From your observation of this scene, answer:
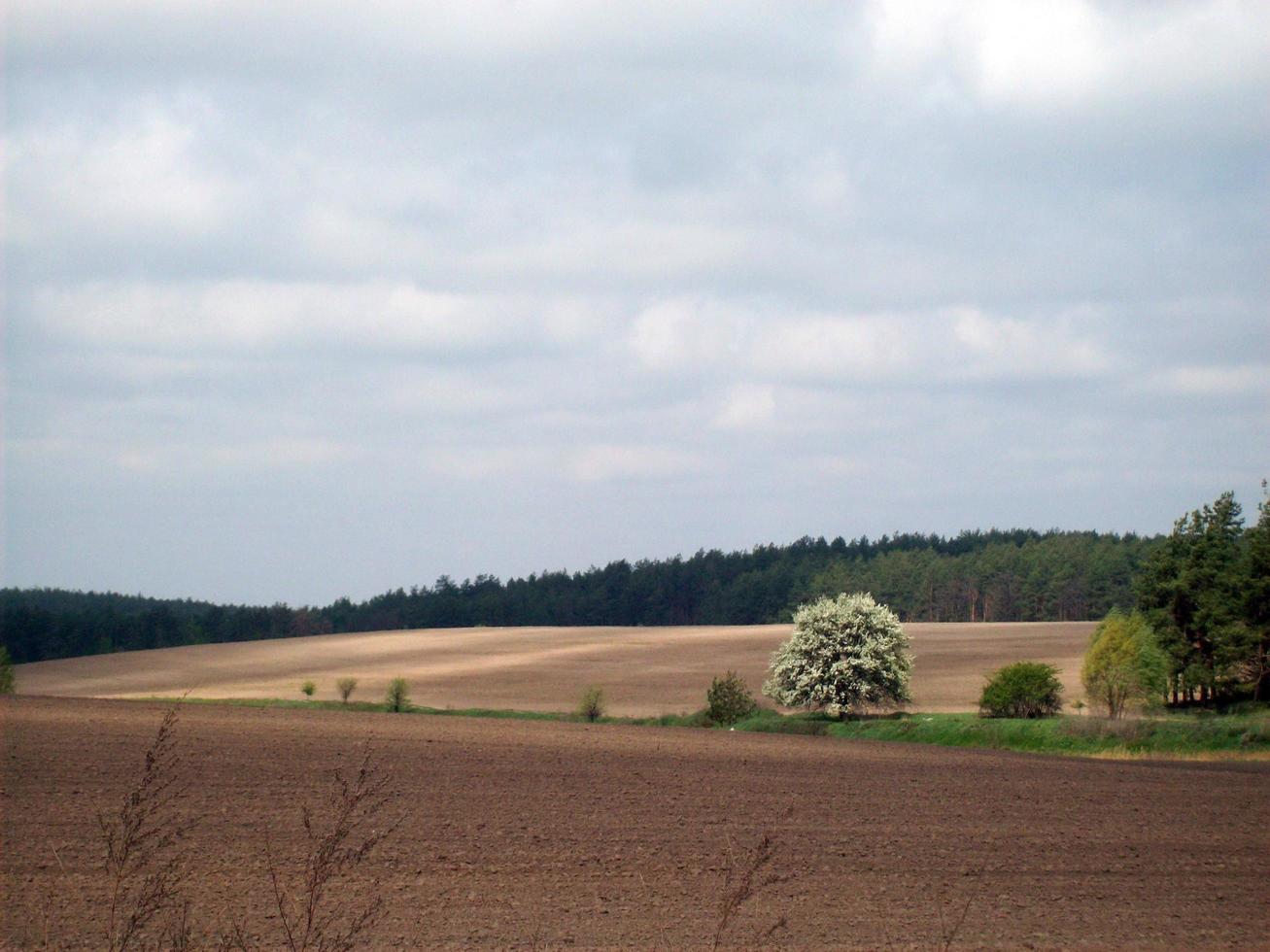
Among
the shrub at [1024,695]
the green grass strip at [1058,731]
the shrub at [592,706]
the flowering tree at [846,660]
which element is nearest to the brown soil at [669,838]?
the green grass strip at [1058,731]

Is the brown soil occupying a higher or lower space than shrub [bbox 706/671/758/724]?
higher

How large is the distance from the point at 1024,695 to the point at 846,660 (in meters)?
7.75

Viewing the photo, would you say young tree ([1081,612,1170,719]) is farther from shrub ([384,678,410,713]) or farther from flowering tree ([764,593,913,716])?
shrub ([384,678,410,713])

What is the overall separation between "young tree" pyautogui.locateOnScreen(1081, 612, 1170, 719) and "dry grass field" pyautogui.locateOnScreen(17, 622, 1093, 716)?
11683 mm

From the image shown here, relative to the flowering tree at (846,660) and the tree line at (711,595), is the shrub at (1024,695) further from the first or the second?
the tree line at (711,595)

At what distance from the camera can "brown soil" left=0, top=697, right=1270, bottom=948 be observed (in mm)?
14547

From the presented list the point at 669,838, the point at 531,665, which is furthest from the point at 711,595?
the point at 669,838

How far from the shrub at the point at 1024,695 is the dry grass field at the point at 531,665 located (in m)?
8.68

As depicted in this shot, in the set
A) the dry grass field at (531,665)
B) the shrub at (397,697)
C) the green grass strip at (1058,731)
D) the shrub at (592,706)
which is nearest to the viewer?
the green grass strip at (1058,731)

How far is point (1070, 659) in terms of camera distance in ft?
251

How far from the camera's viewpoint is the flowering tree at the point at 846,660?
2036 inches

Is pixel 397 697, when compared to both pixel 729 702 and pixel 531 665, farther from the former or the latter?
pixel 531 665

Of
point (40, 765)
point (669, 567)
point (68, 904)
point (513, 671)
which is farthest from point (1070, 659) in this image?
point (669, 567)

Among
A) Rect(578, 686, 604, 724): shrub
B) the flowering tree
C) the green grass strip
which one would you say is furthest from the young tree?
Rect(578, 686, 604, 724): shrub
